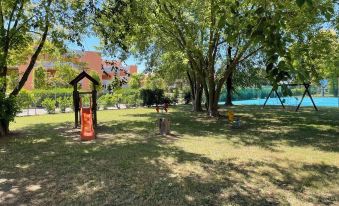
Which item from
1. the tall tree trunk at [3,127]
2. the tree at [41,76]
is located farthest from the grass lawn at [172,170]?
the tree at [41,76]

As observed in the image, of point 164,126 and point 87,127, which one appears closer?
point 87,127

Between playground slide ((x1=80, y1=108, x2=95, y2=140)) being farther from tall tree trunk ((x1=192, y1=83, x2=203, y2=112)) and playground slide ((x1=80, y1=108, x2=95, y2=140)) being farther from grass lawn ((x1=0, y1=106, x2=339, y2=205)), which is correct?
tall tree trunk ((x1=192, y1=83, x2=203, y2=112))

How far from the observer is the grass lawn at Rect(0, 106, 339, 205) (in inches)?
214

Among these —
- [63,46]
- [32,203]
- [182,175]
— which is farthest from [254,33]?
[63,46]

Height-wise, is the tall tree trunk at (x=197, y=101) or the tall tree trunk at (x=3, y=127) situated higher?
the tall tree trunk at (x=197, y=101)

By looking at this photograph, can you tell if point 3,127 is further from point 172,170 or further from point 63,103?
point 63,103

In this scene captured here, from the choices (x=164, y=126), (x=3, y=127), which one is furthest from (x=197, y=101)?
(x=3, y=127)

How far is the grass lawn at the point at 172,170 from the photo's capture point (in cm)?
544

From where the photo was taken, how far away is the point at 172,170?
7098 mm

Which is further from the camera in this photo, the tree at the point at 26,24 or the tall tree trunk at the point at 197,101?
the tall tree trunk at the point at 197,101

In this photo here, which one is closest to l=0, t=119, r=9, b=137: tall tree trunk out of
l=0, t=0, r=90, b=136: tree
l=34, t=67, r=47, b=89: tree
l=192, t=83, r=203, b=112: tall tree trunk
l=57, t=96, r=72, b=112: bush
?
l=0, t=0, r=90, b=136: tree

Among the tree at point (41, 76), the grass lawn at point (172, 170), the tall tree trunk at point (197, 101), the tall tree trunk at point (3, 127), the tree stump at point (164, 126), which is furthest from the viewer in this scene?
the tall tree trunk at point (197, 101)

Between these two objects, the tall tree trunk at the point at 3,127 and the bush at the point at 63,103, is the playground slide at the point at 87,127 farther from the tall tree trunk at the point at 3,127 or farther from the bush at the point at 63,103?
the bush at the point at 63,103

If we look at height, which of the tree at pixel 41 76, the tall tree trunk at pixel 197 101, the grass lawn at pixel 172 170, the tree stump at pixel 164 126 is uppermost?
the tree at pixel 41 76
